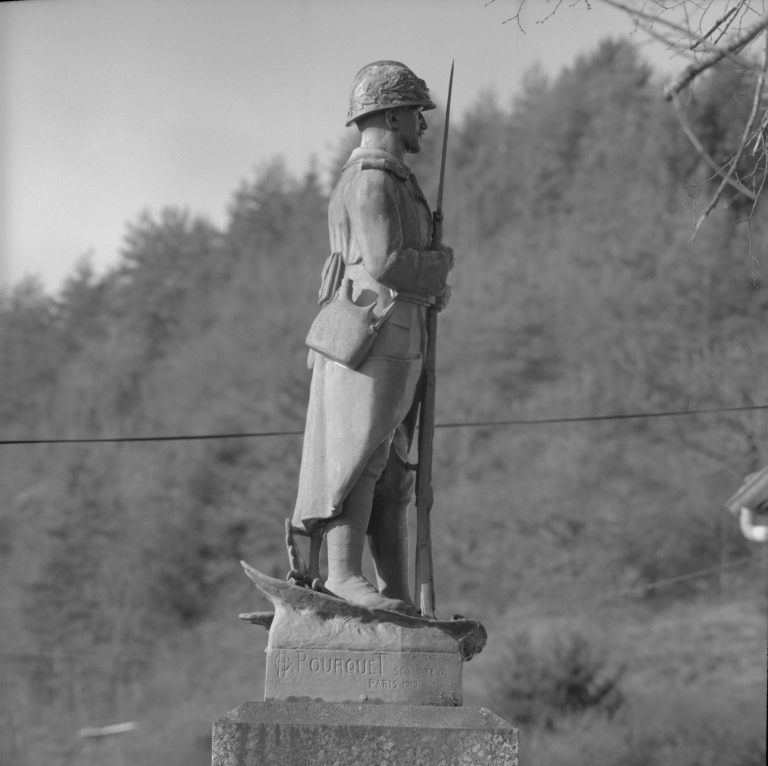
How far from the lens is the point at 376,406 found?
6.52m

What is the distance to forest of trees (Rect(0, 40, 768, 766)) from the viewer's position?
31453mm

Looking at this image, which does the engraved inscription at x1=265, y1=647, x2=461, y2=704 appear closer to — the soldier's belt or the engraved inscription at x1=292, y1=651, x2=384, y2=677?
the engraved inscription at x1=292, y1=651, x2=384, y2=677

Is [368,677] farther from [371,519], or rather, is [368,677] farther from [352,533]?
[371,519]

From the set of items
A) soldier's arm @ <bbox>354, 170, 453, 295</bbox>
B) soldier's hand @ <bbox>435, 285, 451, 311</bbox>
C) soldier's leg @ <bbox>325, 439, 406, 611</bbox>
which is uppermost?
soldier's arm @ <bbox>354, 170, 453, 295</bbox>

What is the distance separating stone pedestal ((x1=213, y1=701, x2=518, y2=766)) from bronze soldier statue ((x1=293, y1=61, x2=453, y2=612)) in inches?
24.8

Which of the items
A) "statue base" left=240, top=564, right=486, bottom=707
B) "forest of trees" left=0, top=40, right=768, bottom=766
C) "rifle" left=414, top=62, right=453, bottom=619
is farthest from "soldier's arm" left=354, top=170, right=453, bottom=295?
"forest of trees" left=0, top=40, right=768, bottom=766

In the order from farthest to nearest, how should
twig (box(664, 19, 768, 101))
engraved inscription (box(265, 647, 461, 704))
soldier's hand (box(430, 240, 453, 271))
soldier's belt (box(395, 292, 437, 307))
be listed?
soldier's hand (box(430, 240, 453, 271)) < soldier's belt (box(395, 292, 437, 307)) < engraved inscription (box(265, 647, 461, 704)) < twig (box(664, 19, 768, 101))

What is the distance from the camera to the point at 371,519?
22.6ft

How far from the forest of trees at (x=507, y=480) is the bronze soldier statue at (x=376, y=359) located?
1931 centimetres

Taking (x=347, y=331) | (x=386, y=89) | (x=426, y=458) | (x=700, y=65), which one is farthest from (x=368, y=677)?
(x=700, y=65)

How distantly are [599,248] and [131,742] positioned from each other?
2081cm

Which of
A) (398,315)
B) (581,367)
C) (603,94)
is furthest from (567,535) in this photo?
(398,315)

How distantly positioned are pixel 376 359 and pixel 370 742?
1695 mm

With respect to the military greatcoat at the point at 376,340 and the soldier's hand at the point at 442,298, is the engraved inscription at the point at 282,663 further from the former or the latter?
the soldier's hand at the point at 442,298
